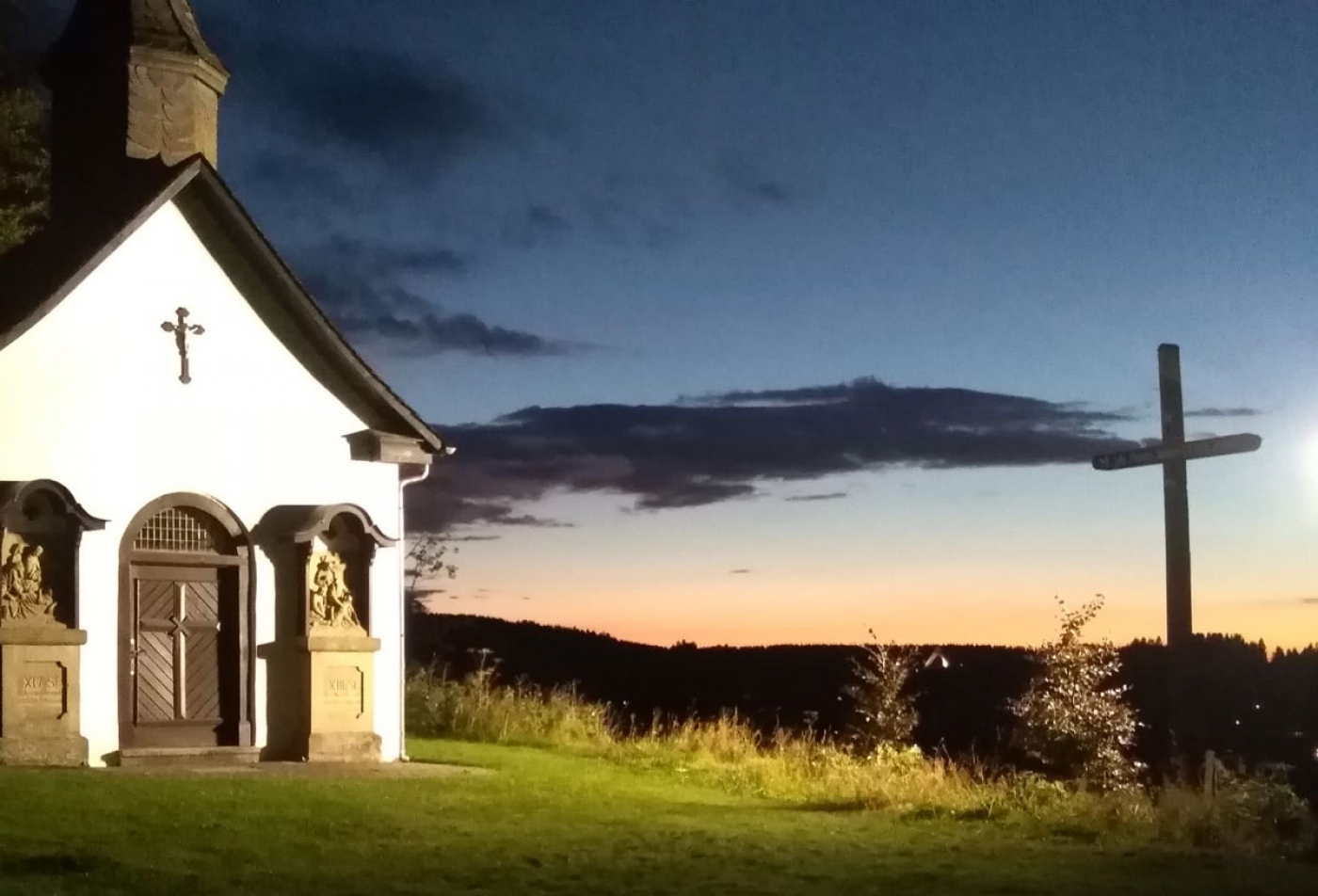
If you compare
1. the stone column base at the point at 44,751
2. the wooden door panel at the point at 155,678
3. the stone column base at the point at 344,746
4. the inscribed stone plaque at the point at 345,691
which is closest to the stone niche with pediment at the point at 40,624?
the stone column base at the point at 44,751

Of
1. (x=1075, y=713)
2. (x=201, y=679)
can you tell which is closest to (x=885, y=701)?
(x=1075, y=713)

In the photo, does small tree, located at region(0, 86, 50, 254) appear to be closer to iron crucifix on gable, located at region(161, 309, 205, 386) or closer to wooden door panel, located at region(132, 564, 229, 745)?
iron crucifix on gable, located at region(161, 309, 205, 386)

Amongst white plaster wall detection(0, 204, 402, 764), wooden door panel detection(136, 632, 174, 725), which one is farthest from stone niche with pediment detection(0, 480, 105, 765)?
wooden door panel detection(136, 632, 174, 725)

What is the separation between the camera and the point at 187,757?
18891 millimetres

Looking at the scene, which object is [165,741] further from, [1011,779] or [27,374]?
[1011,779]

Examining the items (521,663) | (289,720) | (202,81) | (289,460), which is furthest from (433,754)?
(521,663)

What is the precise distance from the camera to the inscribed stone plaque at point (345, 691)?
1969 cm

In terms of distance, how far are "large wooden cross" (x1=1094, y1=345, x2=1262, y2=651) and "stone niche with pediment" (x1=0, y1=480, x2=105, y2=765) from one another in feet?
35.2

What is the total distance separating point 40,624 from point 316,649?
2.98 metres

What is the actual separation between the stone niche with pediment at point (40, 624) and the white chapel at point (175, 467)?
A: 0.02m

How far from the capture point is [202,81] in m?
21.6

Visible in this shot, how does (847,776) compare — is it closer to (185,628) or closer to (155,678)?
(185,628)

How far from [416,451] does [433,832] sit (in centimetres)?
750

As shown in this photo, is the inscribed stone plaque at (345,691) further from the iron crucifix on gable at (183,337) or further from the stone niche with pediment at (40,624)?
the iron crucifix on gable at (183,337)
